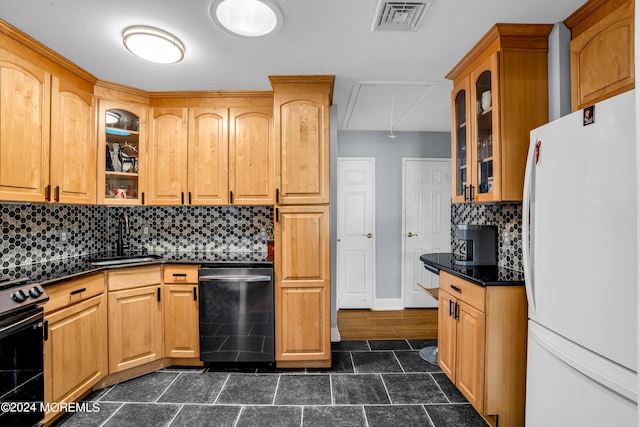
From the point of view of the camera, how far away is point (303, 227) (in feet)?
8.36

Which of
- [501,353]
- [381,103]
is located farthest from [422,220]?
[501,353]

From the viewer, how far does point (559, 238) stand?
4.47ft

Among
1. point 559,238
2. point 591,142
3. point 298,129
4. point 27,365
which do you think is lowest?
point 27,365

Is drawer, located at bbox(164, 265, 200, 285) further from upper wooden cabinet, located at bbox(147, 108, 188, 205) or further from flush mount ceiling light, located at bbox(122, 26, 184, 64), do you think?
flush mount ceiling light, located at bbox(122, 26, 184, 64)

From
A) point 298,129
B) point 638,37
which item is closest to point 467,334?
point 638,37

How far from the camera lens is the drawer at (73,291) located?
1842 mm

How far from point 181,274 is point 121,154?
122cm

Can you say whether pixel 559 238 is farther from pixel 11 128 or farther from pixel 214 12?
pixel 11 128

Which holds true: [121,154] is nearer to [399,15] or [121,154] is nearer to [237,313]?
[237,313]

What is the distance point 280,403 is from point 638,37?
8.12 ft

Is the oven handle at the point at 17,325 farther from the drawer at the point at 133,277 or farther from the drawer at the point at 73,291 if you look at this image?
the drawer at the point at 133,277

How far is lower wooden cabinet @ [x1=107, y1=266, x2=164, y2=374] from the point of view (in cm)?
234

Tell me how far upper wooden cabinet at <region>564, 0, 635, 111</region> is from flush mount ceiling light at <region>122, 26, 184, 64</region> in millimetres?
2418

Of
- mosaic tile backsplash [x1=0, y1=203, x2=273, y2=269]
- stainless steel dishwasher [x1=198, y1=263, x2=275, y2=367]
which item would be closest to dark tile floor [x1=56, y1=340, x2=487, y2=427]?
stainless steel dishwasher [x1=198, y1=263, x2=275, y2=367]
